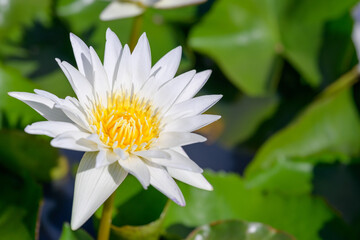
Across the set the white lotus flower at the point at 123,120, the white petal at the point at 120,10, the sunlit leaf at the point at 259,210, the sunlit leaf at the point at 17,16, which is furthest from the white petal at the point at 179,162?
the sunlit leaf at the point at 17,16

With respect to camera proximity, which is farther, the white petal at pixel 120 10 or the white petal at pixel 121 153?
the white petal at pixel 120 10

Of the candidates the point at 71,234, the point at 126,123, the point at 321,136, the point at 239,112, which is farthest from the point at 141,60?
the point at 239,112

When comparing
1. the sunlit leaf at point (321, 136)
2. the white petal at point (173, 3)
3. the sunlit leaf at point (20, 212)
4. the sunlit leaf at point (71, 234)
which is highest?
the white petal at point (173, 3)

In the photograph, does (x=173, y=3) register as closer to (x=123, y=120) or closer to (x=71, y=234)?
(x=123, y=120)

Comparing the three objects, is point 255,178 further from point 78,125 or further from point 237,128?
point 78,125

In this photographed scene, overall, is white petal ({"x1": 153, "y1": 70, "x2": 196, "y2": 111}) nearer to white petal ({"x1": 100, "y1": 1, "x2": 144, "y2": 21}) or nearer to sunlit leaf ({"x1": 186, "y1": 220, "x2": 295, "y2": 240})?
sunlit leaf ({"x1": 186, "y1": 220, "x2": 295, "y2": 240})

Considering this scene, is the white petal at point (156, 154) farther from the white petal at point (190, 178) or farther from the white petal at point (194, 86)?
the white petal at point (194, 86)

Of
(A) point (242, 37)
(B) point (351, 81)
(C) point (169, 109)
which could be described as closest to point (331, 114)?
(B) point (351, 81)
